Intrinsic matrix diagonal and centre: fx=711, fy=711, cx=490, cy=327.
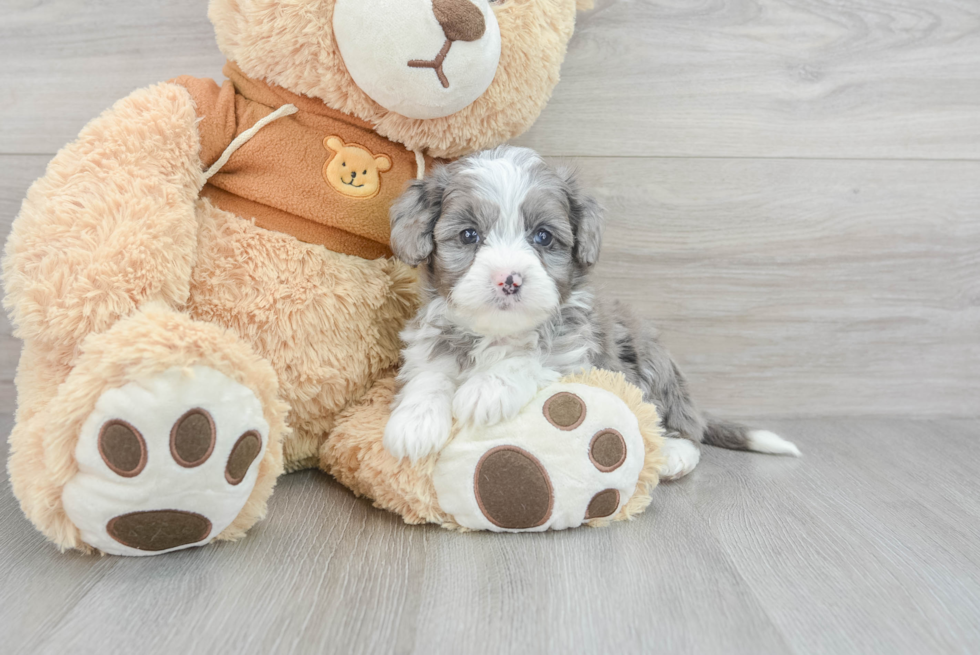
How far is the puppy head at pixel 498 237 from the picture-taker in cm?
125

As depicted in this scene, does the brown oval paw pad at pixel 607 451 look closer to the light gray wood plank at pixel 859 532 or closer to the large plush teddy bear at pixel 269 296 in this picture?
the large plush teddy bear at pixel 269 296

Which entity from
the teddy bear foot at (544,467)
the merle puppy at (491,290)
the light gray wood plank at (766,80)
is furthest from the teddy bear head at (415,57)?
the teddy bear foot at (544,467)

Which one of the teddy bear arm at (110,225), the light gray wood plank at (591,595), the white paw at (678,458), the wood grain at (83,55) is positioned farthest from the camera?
the wood grain at (83,55)

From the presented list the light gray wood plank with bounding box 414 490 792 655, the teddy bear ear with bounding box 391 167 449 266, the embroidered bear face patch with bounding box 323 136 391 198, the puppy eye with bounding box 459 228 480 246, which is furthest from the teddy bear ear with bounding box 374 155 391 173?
the light gray wood plank with bounding box 414 490 792 655

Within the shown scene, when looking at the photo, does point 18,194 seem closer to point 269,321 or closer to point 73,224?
point 73,224

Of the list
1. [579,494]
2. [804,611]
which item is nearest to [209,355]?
[579,494]

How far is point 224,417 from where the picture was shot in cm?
110

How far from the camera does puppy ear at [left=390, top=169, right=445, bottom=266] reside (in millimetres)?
1350

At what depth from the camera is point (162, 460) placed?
3.44 ft

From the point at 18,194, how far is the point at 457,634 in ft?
5.44

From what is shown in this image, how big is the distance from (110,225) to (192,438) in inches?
18.4

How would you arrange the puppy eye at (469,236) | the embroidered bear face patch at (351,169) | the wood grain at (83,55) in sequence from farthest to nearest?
the wood grain at (83,55), the embroidered bear face patch at (351,169), the puppy eye at (469,236)

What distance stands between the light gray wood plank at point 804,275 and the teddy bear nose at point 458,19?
693 mm

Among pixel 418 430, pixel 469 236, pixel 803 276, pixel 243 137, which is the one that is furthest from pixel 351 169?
pixel 803 276
